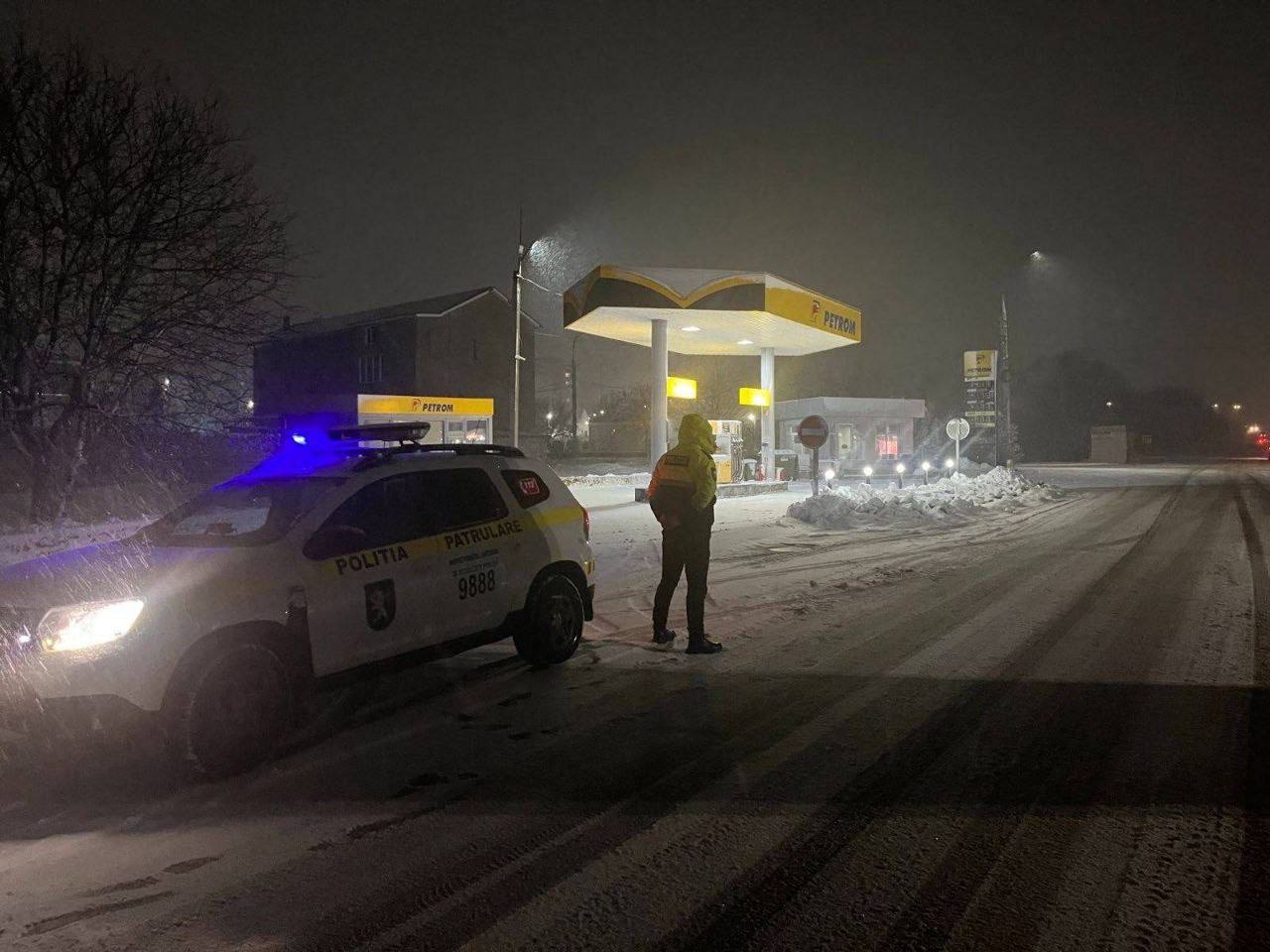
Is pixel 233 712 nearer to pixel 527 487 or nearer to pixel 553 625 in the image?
pixel 553 625

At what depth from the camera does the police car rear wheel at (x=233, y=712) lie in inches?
161

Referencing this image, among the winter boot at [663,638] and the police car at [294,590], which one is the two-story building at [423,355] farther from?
the police car at [294,590]

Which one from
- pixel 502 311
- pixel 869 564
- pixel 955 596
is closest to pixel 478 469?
pixel 955 596

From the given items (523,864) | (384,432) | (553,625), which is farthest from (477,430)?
(523,864)

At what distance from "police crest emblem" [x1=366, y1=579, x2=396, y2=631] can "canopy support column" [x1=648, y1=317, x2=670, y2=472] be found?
17.9 metres

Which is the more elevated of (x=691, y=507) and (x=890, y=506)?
(x=691, y=507)

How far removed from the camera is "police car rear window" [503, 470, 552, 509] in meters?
6.30

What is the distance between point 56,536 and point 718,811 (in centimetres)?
1500

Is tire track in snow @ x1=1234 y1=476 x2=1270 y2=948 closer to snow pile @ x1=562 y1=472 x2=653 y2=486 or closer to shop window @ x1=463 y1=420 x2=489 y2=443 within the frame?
snow pile @ x1=562 y1=472 x2=653 y2=486

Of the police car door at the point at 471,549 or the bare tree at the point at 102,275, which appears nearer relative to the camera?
the police car door at the point at 471,549

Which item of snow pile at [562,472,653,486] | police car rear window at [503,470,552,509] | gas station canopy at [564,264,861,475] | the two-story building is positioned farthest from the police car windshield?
the two-story building

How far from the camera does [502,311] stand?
53.3m

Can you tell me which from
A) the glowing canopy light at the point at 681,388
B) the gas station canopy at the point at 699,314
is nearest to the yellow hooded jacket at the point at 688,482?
the gas station canopy at the point at 699,314

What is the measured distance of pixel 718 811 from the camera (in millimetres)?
3787
